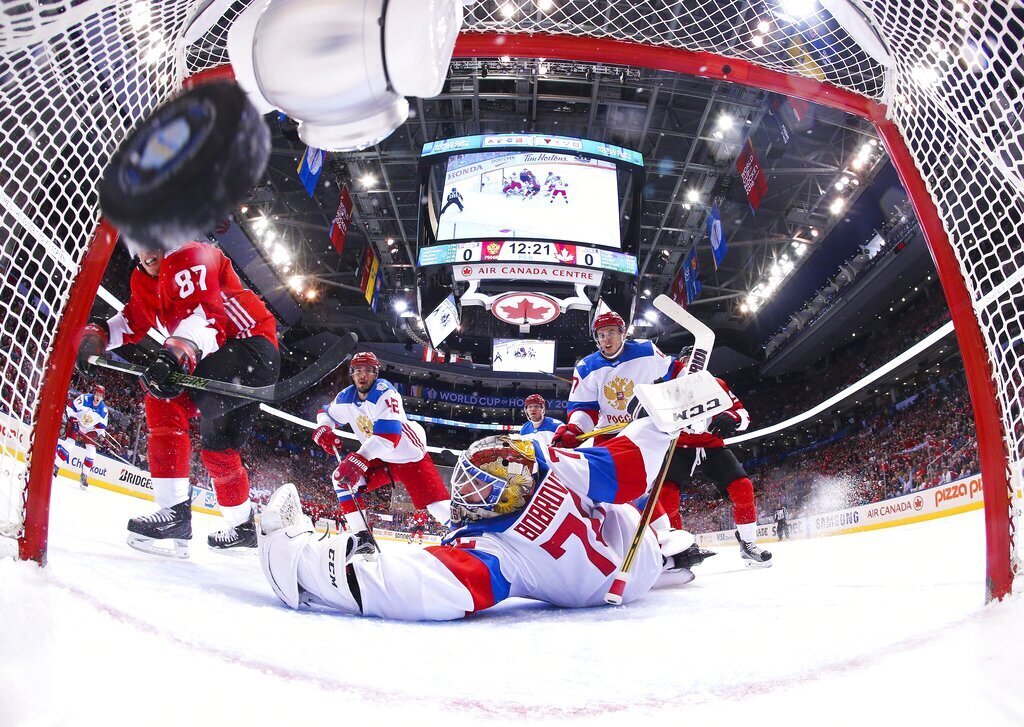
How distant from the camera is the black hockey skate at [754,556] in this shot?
3.77 metres

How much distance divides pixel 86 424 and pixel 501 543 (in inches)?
259

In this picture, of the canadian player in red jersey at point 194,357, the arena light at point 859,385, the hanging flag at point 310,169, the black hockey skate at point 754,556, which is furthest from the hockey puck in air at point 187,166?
the arena light at point 859,385

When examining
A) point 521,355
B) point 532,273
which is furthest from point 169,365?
point 521,355

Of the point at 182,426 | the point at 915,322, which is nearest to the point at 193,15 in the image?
the point at 182,426

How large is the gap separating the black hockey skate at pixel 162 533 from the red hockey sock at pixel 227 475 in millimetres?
185

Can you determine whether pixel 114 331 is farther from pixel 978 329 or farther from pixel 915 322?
pixel 915 322

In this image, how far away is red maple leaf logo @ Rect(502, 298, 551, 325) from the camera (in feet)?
29.7

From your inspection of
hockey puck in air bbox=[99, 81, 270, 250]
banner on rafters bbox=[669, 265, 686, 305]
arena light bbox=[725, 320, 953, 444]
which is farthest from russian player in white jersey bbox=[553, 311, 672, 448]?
banner on rafters bbox=[669, 265, 686, 305]

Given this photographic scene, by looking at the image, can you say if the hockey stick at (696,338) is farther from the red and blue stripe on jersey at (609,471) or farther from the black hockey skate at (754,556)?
the black hockey skate at (754,556)

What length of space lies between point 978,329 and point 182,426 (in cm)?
262

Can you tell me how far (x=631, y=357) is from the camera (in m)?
3.51

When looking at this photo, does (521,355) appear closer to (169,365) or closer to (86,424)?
(86,424)

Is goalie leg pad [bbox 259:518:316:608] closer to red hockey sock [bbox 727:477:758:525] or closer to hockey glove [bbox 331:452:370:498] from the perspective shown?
hockey glove [bbox 331:452:370:498]

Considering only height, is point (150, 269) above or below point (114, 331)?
above
